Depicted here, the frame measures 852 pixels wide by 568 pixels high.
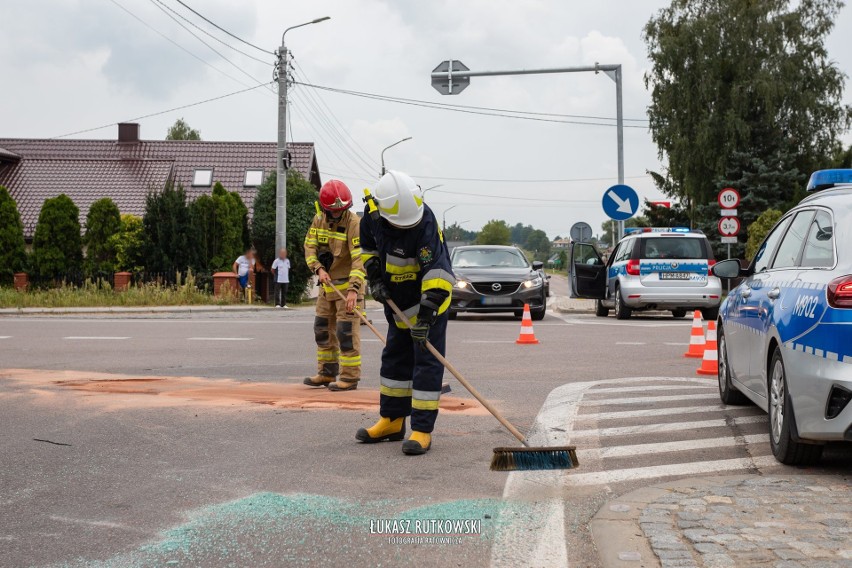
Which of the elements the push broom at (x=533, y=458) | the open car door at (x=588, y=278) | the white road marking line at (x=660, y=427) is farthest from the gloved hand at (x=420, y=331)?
the open car door at (x=588, y=278)

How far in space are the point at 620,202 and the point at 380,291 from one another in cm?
1735

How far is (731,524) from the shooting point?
4355 millimetres

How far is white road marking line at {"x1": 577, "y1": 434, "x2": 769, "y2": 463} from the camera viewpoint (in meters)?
6.18

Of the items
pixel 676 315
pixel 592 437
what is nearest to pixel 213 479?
pixel 592 437

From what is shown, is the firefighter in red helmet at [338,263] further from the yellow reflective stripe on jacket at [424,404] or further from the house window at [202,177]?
the house window at [202,177]

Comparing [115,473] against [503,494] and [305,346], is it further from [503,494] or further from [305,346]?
[305,346]

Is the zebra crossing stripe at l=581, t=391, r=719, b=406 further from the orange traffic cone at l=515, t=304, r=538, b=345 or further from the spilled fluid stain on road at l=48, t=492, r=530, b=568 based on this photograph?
the orange traffic cone at l=515, t=304, r=538, b=345

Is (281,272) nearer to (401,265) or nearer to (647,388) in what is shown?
(647,388)

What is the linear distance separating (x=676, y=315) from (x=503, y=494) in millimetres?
17483

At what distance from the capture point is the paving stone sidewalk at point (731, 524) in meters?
3.90

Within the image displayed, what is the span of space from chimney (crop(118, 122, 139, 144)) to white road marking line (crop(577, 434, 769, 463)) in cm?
4676

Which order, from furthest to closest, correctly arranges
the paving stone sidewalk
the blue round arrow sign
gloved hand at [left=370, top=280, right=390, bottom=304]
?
the blue round arrow sign → gloved hand at [left=370, top=280, right=390, bottom=304] → the paving stone sidewalk

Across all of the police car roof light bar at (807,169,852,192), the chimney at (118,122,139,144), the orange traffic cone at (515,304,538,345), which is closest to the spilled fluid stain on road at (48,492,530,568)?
the police car roof light bar at (807,169,852,192)

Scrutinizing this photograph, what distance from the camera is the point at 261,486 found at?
5.32m
